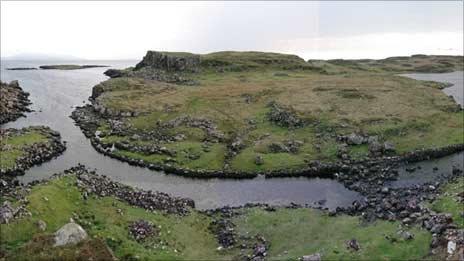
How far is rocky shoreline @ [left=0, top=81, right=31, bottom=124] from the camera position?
112 meters

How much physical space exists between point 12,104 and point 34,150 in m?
55.4

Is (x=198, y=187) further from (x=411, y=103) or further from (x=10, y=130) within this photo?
(x=411, y=103)

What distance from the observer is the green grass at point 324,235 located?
3788 cm

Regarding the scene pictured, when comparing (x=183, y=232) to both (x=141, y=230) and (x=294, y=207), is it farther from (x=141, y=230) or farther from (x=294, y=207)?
(x=294, y=207)

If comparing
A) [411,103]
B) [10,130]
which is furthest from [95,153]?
[411,103]

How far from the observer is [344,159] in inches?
2854

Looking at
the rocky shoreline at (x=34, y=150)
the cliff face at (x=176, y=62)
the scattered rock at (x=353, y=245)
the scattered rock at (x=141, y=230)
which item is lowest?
the scattered rock at (x=141, y=230)

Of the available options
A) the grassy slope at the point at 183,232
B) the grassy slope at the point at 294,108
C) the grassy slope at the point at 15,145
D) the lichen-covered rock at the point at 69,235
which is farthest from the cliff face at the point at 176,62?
the lichen-covered rock at the point at 69,235

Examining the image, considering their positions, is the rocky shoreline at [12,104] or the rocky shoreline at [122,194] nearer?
the rocky shoreline at [122,194]

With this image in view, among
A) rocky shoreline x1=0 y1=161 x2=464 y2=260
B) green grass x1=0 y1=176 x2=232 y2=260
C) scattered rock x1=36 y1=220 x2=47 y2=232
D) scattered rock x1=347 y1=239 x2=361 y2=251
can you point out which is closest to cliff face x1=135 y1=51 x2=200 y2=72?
rocky shoreline x1=0 y1=161 x2=464 y2=260

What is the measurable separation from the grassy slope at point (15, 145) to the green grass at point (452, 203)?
183 feet

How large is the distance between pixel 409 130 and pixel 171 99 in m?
54.6

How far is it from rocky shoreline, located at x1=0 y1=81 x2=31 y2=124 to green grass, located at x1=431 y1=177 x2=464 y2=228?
91.1 m

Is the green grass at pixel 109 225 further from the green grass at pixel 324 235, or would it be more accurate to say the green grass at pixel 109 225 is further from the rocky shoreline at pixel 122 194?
the green grass at pixel 324 235
